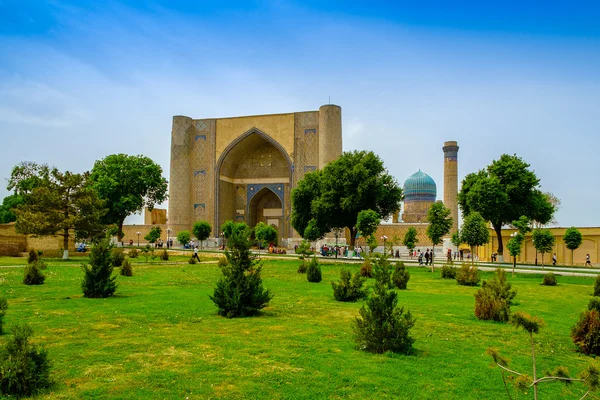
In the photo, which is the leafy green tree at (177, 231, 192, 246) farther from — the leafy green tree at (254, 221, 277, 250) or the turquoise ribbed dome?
the turquoise ribbed dome

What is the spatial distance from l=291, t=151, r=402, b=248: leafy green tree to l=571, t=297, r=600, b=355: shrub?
1955 centimetres

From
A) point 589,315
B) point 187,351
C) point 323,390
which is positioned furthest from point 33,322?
point 589,315

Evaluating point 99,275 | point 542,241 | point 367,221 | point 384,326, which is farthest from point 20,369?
point 367,221

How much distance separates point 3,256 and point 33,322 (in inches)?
811

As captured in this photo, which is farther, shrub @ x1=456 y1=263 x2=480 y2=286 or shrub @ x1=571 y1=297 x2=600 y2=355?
shrub @ x1=456 y1=263 x2=480 y2=286

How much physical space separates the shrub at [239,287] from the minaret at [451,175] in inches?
1433

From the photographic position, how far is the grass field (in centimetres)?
460

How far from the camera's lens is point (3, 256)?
24594 millimetres

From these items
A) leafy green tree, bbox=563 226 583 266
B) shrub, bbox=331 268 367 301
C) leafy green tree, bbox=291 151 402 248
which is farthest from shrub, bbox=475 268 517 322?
leafy green tree, bbox=563 226 583 266

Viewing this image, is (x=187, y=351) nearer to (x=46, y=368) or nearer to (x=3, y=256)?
(x=46, y=368)

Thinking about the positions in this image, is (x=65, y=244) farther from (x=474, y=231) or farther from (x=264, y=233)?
(x=474, y=231)

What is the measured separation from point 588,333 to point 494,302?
206cm

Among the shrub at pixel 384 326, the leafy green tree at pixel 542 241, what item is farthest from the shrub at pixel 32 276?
the leafy green tree at pixel 542 241

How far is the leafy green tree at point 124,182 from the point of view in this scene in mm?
33781
